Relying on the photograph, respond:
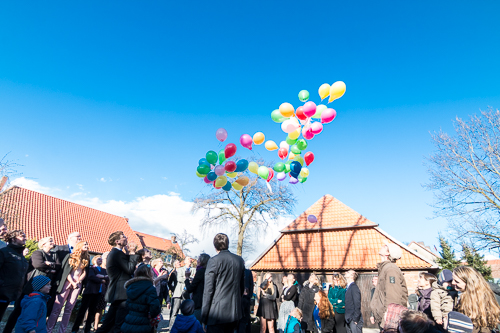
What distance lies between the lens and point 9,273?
3662 mm

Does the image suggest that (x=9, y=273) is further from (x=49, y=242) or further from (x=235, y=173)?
(x=235, y=173)

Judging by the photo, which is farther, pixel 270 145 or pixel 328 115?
pixel 270 145

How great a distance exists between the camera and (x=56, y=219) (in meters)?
21.4

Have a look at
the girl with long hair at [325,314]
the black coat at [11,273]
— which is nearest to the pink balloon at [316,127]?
the girl with long hair at [325,314]

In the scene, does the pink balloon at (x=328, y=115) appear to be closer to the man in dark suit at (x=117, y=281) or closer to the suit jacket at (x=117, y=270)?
the man in dark suit at (x=117, y=281)

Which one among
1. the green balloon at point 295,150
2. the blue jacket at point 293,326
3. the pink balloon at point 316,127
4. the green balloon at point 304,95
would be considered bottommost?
the blue jacket at point 293,326

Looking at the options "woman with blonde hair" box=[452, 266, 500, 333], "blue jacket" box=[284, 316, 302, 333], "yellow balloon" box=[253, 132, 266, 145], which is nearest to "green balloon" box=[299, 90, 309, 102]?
"yellow balloon" box=[253, 132, 266, 145]

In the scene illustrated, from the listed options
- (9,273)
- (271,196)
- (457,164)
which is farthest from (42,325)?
(457,164)

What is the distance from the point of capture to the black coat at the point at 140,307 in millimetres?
3082

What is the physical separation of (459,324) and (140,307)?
3.38 metres

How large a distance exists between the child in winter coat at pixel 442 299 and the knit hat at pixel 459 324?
4.27 ft

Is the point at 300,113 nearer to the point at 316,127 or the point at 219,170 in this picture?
the point at 316,127

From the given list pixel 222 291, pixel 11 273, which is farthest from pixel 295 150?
pixel 11 273

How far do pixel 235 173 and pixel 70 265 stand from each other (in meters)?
4.02
